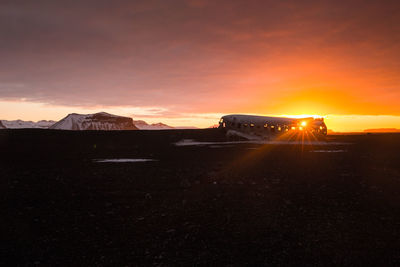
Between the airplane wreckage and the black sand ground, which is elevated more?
the airplane wreckage

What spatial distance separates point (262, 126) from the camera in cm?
5531

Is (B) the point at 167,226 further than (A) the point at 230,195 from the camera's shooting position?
No

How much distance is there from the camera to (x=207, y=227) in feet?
27.7

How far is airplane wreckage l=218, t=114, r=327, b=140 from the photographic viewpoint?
54.7m

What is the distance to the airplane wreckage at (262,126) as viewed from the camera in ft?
179

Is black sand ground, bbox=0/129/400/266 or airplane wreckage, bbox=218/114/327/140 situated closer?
black sand ground, bbox=0/129/400/266

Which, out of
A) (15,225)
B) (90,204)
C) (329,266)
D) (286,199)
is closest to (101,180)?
(90,204)

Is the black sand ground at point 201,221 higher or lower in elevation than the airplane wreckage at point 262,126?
lower

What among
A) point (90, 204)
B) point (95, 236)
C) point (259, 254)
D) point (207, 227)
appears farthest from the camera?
point (90, 204)

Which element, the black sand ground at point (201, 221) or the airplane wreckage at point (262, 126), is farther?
the airplane wreckage at point (262, 126)

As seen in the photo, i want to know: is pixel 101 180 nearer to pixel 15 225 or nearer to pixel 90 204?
pixel 90 204

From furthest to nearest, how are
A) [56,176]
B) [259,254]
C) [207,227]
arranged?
[56,176]
[207,227]
[259,254]

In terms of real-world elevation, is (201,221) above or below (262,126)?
below

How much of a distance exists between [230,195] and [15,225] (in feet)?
24.9
